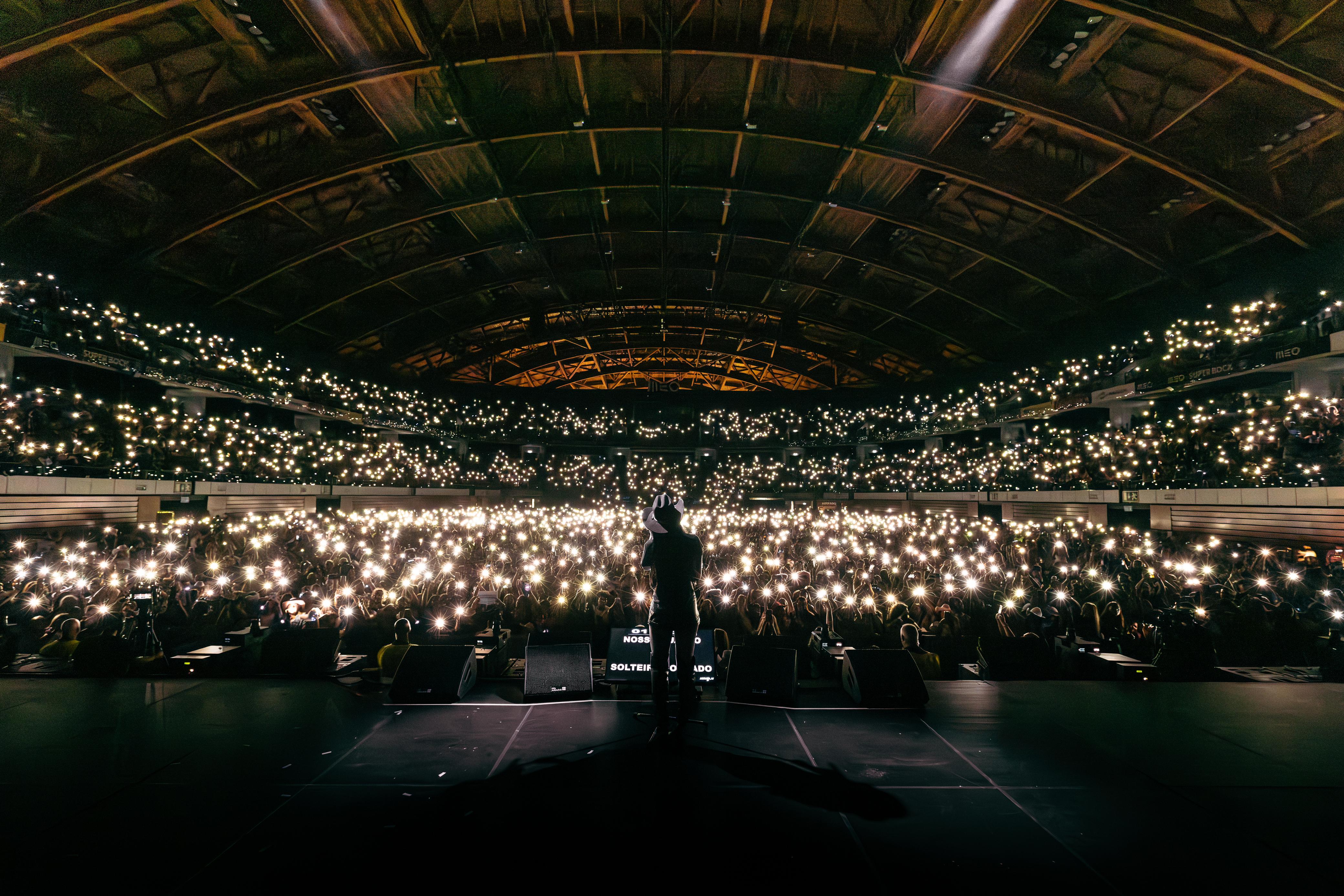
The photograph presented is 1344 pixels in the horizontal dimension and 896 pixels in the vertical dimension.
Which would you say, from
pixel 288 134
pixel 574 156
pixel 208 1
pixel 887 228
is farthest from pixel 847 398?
pixel 208 1

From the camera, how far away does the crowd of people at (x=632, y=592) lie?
8.00 m

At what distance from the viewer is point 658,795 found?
3.94 m

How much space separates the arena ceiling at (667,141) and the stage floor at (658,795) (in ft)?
39.7

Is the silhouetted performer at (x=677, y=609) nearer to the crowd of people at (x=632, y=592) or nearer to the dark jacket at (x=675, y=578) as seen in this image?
the dark jacket at (x=675, y=578)

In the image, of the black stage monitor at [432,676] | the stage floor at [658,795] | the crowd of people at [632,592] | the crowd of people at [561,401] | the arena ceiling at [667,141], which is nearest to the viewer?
the stage floor at [658,795]

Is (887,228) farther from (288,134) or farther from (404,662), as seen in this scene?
(404,662)

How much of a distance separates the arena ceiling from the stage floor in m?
12.1

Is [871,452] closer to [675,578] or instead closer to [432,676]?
[675,578]

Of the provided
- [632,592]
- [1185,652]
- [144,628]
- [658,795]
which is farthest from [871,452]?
[658,795]

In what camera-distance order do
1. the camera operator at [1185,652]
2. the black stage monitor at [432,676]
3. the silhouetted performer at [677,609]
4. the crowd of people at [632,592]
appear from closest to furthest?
the silhouetted performer at [677,609] < the black stage monitor at [432,676] < the camera operator at [1185,652] < the crowd of people at [632,592]

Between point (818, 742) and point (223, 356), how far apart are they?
71.1 feet

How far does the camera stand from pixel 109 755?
450cm

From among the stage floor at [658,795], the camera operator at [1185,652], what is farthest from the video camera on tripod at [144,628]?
the camera operator at [1185,652]

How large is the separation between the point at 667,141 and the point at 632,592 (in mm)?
11489
